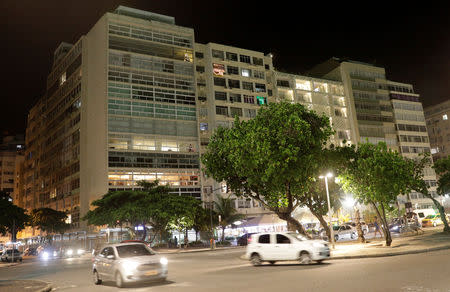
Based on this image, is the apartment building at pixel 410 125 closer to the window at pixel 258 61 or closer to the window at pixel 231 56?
the window at pixel 258 61

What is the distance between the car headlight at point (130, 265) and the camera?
14.3 m

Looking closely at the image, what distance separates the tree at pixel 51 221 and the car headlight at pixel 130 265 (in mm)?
65748

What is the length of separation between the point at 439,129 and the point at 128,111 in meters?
94.9

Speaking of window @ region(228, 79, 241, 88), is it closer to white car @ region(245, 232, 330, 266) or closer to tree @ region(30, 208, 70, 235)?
tree @ region(30, 208, 70, 235)

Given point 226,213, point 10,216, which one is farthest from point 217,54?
point 10,216

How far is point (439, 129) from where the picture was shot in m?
120

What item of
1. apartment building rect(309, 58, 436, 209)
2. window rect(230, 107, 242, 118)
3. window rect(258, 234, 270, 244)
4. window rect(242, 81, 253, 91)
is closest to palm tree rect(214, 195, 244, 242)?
window rect(230, 107, 242, 118)

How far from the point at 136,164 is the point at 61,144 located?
26131mm

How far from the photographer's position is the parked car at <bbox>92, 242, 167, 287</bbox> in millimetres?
14336

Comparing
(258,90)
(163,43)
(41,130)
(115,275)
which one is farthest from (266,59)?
(115,275)

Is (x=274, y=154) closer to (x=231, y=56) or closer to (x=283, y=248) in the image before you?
(x=283, y=248)

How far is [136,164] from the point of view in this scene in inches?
2675

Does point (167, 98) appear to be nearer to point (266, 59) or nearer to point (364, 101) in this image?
point (266, 59)

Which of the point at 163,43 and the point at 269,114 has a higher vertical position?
the point at 163,43
